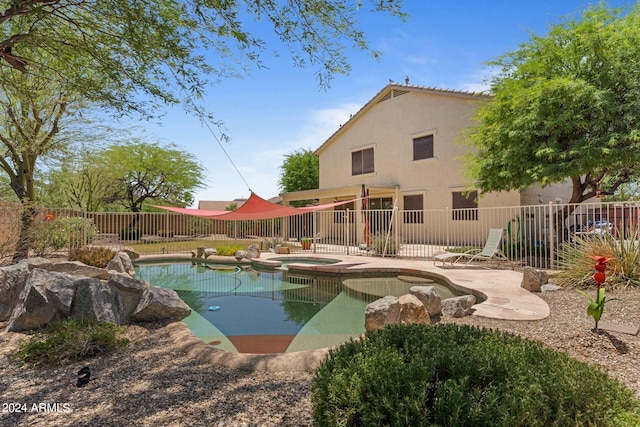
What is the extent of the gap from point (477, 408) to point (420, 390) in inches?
9.2

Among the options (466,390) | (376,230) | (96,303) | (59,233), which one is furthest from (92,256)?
(466,390)

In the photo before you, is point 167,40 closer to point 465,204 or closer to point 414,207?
point 465,204

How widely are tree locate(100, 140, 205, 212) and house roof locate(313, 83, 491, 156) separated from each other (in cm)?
1070

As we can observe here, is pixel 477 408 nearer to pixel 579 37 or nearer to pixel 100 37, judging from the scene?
pixel 100 37

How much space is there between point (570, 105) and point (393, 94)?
889 cm

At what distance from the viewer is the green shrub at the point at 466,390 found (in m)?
1.42

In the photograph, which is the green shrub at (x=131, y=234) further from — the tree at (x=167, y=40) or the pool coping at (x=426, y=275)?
the tree at (x=167, y=40)

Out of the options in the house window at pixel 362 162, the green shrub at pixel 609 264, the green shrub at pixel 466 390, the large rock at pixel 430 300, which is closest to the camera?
the green shrub at pixel 466 390

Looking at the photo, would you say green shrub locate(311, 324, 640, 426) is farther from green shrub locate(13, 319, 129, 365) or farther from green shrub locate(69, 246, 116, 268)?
green shrub locate(69, 246, 116, 268)

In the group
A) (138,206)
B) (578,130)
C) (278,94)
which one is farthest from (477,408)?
(138,206)

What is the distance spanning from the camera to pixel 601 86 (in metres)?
8.52

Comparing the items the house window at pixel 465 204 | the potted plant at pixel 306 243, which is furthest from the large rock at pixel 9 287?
the house window at pixel 465 204

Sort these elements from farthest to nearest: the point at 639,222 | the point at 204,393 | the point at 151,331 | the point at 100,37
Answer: the point at 639,222 → the point at 151,331 → the point at 100,37 → the point at 204,393

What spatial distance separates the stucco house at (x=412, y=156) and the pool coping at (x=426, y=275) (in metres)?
4.88
